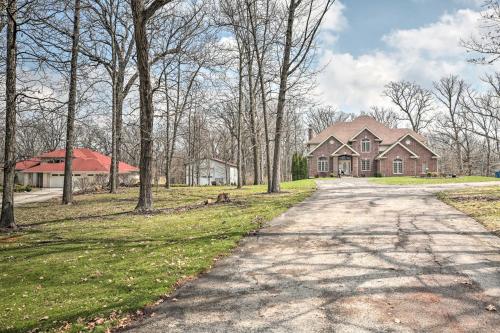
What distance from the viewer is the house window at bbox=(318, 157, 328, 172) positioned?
48.8m

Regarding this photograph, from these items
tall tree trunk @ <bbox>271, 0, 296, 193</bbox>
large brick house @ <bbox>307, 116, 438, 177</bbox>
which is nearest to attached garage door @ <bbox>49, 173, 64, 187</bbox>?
large brick house @ <bbox>307, 116, 438, 177</bbox>

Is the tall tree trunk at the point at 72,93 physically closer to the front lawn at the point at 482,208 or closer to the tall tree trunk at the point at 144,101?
A: the tall tree trunk at the point at 144,101

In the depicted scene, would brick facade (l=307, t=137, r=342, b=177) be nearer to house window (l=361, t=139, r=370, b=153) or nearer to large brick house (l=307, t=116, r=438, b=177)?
large brick house (l=307, t=116, r=438, b=177)

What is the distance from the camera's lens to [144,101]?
13766 mm

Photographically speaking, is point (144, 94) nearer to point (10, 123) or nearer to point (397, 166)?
point (10, 123)

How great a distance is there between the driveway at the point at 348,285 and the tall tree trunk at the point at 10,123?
7.72 metres

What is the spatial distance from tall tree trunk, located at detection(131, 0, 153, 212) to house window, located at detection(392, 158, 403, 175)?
127 ft

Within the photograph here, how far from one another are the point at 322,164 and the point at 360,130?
20.7ft

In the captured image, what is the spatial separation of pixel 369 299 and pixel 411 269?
155 centimetres

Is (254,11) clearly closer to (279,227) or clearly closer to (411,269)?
(279,227)

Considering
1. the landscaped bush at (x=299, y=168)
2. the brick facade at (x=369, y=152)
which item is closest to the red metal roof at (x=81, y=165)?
the landscaped bush at (x=299, y=168)

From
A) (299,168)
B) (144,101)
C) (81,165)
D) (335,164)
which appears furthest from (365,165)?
(144,101)

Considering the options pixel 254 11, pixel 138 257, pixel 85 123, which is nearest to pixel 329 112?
pixel 254 11

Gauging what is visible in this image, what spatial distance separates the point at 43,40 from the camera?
1180 cm
